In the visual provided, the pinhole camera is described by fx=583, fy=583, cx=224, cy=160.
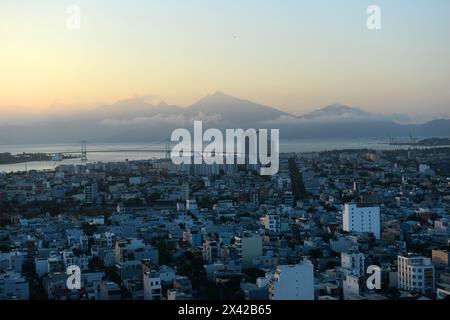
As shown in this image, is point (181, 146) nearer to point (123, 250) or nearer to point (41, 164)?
point (41, 164)

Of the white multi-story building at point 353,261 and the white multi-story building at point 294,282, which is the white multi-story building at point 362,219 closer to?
the white multi-story building at point 353,261

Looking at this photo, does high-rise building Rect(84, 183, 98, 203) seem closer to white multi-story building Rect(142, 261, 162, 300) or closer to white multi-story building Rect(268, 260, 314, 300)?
white multi-story building Rect(142, 261, 162, 300)

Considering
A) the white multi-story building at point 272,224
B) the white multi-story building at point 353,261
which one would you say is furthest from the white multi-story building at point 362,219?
the white multi-story building at point 353,261

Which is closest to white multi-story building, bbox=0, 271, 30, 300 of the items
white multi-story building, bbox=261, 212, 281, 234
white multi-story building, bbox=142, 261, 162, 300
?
white multi-story building, bbox=142, 261, 162, 300

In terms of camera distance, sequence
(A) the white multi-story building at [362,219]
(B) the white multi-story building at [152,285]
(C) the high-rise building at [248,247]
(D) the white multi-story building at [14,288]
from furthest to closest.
Answer: (A) the white multi-story building at [362,219] < (C) the high-rise building at [248,247] < (D) the white multi-story building at [14,288] < (B) the white multi-story building at [152,285]

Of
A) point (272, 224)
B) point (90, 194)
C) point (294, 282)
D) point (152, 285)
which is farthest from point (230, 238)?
point (90, 194)

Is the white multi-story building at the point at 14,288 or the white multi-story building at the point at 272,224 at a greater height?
the white multi-story building at the point at 272,224
